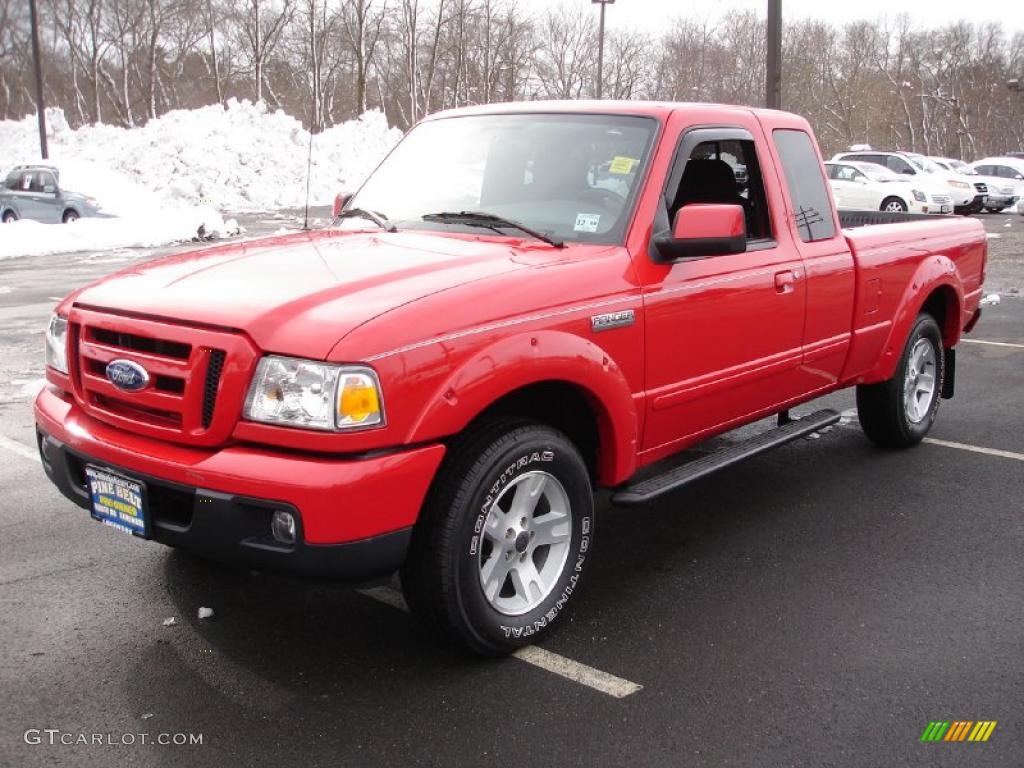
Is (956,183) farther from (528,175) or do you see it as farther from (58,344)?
(58,344)

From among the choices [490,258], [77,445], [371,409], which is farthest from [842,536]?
[77,445]

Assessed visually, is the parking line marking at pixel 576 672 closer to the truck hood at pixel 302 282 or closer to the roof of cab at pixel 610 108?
the truck hood at pixel 302 282

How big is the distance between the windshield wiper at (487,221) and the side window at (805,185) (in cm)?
158

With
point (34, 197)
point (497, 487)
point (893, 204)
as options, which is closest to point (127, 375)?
point (497, 487)

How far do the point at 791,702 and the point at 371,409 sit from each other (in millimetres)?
1647

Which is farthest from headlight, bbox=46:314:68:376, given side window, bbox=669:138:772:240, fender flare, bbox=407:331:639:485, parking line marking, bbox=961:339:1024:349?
parking line marking, bbox=961:339:1024:349

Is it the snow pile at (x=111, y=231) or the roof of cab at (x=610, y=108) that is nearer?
the roof of cab at (x=610, y=108)

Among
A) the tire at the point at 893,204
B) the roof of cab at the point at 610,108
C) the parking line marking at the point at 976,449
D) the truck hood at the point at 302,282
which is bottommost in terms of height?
the parking line marking at the point at 976,449

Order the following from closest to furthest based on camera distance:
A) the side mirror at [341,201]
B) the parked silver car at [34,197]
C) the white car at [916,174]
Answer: the side mirror at [341,201] < the parked silver car at [34,197] < the white car at [916,174]

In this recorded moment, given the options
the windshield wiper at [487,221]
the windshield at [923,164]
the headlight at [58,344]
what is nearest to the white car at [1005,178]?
the windshield at [923,164]

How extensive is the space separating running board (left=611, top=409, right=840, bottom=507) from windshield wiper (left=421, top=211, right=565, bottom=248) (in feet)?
3.35

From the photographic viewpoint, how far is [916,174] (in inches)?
1062

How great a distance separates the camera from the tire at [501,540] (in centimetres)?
331

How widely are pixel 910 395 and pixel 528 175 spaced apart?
3.26 meters
